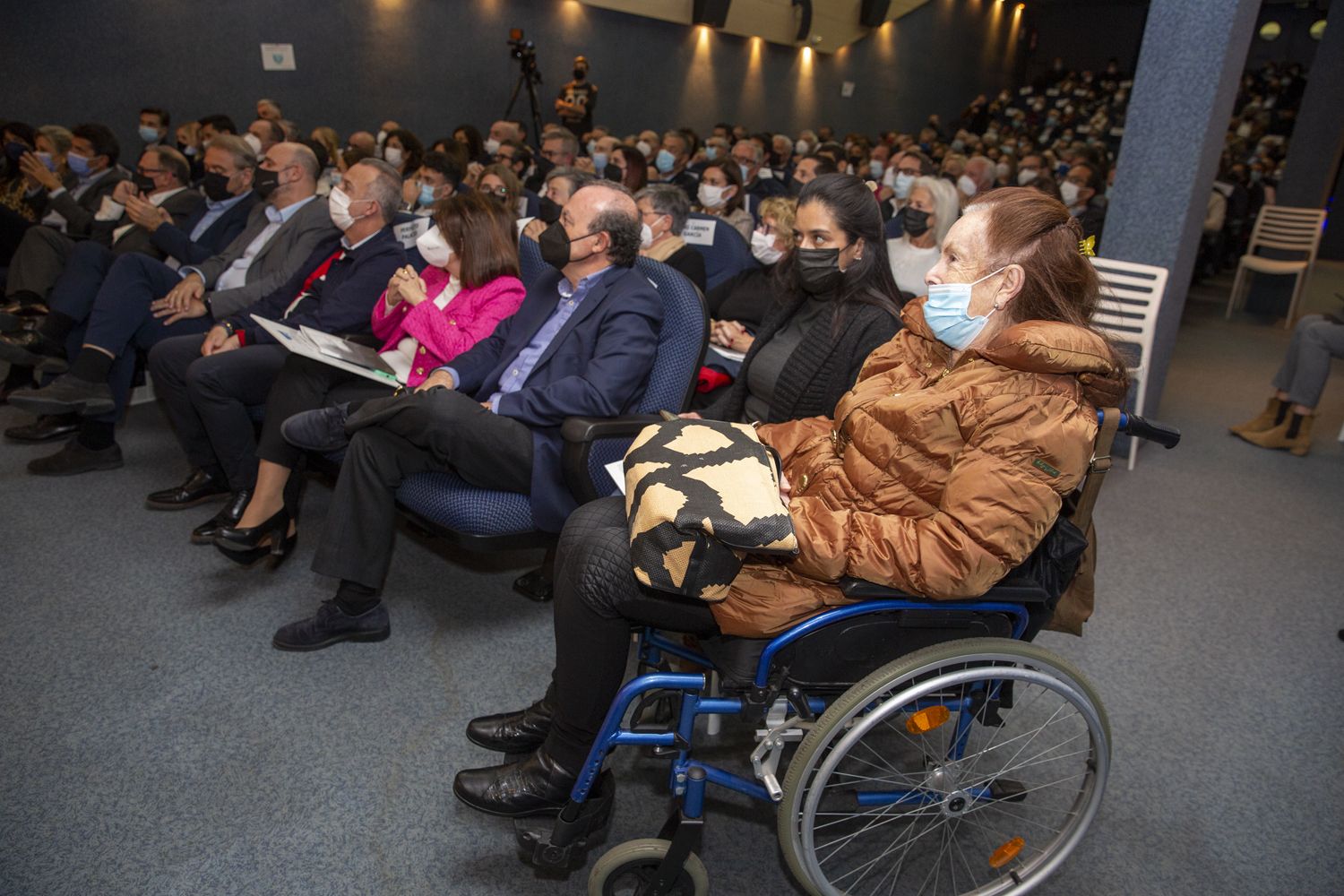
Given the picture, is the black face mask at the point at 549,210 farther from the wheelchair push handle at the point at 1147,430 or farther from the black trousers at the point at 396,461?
the wheelchair push handle at the point at 1147,430

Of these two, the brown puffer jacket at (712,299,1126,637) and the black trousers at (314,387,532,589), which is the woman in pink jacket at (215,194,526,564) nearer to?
the black trousers at (314,387,532,589)

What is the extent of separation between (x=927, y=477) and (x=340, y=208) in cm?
233

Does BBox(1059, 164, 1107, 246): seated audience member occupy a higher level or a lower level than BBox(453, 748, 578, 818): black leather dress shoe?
higher

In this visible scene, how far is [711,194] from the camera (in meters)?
4.51

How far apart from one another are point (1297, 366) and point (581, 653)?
4.13 m

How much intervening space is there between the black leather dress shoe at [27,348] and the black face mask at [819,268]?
3056 millimetres

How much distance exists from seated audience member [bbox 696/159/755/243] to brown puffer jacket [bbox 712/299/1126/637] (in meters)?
3.35

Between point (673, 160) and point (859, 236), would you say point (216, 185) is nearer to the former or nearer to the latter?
point (859, 236)

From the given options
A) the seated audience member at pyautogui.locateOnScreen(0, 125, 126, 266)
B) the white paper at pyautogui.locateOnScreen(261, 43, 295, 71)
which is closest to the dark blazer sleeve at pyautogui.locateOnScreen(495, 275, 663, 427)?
the seated audience member at pyautogui.locateOnScreen(0, 125, 126, 266)

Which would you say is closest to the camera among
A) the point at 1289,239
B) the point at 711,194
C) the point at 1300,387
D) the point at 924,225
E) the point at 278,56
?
the point at 924,225

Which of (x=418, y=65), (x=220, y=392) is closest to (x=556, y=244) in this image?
(x=220, y=392)

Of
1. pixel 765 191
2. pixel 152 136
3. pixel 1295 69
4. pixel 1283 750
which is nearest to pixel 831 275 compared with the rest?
pixel 1283 750

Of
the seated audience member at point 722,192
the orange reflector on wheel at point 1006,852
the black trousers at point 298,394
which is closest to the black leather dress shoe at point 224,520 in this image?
the black trousers at point 298,394

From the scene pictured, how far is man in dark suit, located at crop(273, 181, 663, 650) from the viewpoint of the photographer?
1908 millimetres
